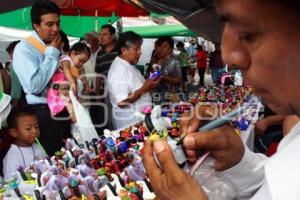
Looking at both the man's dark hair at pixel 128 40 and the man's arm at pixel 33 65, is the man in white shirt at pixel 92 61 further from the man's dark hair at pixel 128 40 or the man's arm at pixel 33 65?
the man's arm at pixel 33 65

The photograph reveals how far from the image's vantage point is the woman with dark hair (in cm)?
323

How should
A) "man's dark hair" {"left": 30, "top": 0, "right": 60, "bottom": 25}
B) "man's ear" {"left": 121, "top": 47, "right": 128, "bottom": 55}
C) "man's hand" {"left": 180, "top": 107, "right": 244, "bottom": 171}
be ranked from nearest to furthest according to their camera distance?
"man's hand" {"left": 180, "top": 107, "right": 244, "bottom": 171} → "man's dark hair" {"left": 30, "top": 0, "right": 60, "bottom": 25} → "man's ear" {"left": 121, "top": 47, "right": 128, "bottom": 55}

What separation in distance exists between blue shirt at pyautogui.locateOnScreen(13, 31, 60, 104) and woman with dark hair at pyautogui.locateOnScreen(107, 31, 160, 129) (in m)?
0.72

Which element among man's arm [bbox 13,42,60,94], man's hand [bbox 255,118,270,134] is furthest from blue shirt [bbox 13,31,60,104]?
man's hand [bbox 255,118,270,134]

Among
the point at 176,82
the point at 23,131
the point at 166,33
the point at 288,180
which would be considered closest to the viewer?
the point at 288,180

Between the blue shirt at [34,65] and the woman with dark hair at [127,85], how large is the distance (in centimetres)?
72

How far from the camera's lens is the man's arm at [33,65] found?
2559 mm

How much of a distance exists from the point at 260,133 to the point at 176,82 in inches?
104

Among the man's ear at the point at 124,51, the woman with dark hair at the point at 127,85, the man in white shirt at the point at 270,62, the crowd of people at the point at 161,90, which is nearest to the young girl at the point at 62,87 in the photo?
the crowd of people at the point at 161,90

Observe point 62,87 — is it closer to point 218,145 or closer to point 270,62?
point 218,145

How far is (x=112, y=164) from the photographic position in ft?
6.18

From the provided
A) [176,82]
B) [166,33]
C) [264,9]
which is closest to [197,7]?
[176,82]

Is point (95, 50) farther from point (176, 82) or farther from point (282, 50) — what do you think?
point (282, 50)

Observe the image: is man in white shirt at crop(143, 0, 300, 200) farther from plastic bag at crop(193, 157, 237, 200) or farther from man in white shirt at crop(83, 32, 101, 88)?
man in white shirt at crop(83, 32, 101, 88)
